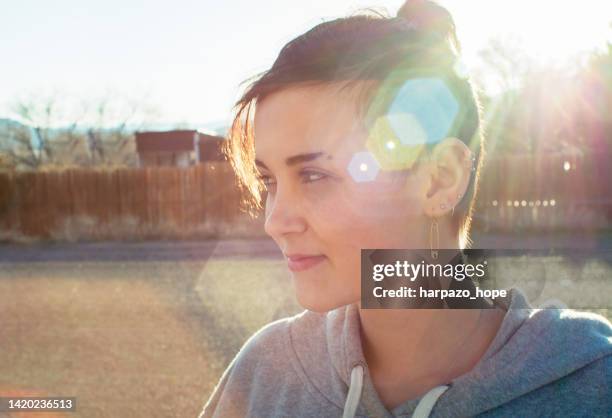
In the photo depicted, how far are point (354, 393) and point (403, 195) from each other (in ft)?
1.32

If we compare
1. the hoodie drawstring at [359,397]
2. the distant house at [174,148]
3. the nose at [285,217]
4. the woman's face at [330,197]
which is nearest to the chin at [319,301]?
the woman's face at [330,197]

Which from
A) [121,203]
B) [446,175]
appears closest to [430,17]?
[446,175]

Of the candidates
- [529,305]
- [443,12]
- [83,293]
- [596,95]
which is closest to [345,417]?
[529,305]

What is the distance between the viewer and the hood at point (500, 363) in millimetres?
1081

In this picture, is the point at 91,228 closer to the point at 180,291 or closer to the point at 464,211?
the point at 180,291

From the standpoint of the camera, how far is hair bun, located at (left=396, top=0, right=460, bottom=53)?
3.73 feet

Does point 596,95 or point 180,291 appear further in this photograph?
point 596,95

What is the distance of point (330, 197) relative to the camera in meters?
1.05

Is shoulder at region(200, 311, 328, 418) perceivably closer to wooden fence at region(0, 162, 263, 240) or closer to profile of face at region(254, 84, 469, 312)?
profile of face at region(254, 84, 469, 312)

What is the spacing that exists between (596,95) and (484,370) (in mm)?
10868

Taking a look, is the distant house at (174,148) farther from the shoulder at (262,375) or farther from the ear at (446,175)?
the ear at (446,175)

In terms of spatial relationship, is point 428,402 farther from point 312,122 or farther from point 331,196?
point 312,122

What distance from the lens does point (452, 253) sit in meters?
1.14

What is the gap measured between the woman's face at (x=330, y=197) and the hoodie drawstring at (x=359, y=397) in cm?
21
